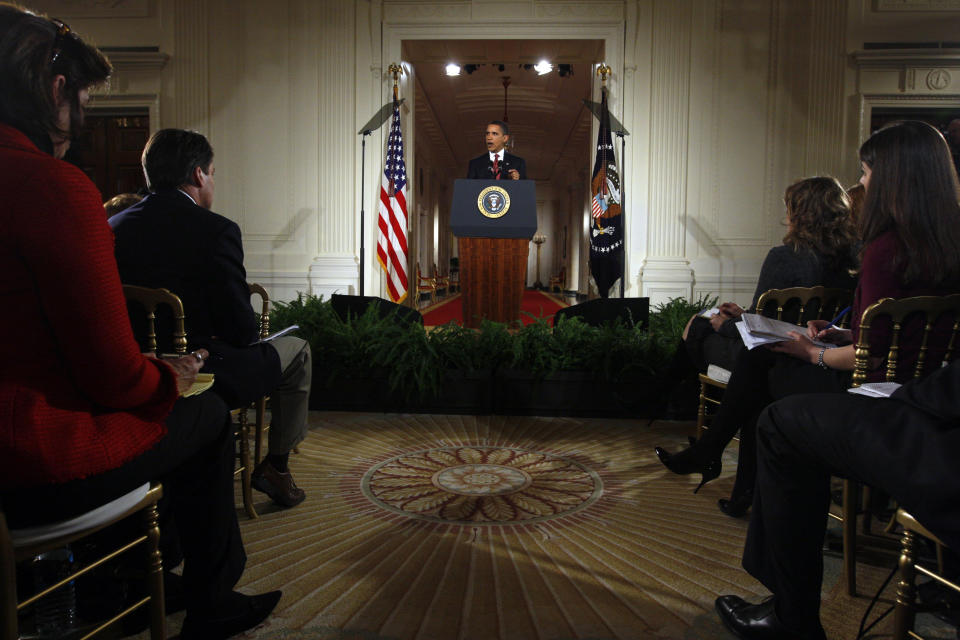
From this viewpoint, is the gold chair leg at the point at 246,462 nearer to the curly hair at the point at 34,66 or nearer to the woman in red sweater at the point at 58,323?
the woman in red sweater at the point at 58,323

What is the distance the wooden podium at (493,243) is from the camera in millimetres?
4945

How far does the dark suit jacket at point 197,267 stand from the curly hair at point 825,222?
218cm

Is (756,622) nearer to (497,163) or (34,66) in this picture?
(34,66)

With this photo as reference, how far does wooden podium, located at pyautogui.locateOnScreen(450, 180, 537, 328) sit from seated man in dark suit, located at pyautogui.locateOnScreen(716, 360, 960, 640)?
372cm

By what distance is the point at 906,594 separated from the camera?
1156 mm

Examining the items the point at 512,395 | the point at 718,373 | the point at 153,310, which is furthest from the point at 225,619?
Result: the point at 512,395

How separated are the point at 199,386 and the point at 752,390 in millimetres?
1891

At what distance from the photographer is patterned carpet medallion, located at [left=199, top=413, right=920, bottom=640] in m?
1.57

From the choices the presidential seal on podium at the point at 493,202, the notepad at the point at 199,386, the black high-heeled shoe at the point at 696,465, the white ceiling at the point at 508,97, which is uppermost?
the white ceiling at the point at 508,97

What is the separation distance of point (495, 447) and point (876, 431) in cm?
213

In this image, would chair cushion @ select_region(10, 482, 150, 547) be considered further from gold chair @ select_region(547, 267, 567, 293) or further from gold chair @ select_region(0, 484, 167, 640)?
gold chair @ select_region(547, 267, 567, 293)

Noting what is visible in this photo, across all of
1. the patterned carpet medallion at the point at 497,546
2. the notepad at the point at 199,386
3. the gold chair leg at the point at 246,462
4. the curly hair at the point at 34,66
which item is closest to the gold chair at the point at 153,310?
the notepad at the point at 199,386

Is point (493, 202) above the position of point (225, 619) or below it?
above

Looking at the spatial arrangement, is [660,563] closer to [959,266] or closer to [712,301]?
[959,266]
